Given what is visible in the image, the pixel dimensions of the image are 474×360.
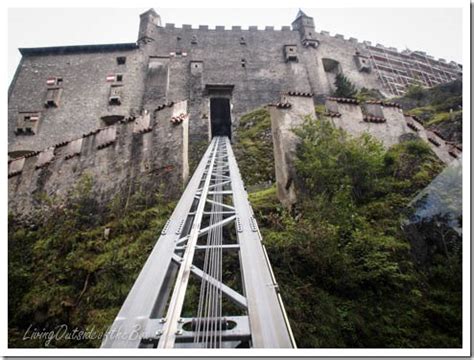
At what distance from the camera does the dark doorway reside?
1550cm

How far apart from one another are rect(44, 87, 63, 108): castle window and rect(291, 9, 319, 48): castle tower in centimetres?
1438

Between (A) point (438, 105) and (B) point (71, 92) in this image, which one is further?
(B) point (71, 92)

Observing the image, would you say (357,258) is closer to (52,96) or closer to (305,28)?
(52,96)

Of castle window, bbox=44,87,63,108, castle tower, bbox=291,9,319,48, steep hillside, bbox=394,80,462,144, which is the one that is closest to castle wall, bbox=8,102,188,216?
steep hillside, bbox=394,80,462,144

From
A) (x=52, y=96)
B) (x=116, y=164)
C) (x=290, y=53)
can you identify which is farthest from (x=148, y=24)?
(x=116, y=164)

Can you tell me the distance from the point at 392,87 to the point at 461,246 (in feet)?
66.6

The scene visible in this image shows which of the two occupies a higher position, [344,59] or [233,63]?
[344,59]

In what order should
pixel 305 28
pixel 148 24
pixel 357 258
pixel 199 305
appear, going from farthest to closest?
pixel 305 28
pixel 148 24
pixel 357 258
pixel 199 305

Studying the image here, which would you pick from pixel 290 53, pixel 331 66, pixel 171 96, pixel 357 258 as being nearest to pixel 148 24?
pixel 171 96

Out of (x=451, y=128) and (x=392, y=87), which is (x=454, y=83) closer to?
(x=392, y=87)

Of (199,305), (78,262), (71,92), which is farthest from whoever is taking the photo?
(71,92)

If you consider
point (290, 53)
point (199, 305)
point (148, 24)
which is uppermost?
point (148, 24)

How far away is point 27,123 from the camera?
1421cm

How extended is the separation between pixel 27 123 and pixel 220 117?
28.9 ft
